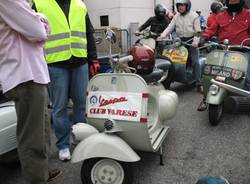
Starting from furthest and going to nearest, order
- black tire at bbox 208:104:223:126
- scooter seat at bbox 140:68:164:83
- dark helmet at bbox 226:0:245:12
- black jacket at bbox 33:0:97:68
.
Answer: dark helmet at bbox 226:0:245:12
black tire at bbox 208:104:223:126
scooter seat at bbox 140:68:164:83
black jacket at bbox 33:0:97:68

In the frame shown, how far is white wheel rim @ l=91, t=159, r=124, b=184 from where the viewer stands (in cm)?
294

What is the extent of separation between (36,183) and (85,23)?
166 centimetres

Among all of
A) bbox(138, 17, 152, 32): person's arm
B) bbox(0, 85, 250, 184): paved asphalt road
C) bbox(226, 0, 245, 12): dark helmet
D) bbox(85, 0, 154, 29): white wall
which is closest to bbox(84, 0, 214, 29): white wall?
bbox(85, 0, 154, 29): white wall

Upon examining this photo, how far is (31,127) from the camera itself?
2.59 metres

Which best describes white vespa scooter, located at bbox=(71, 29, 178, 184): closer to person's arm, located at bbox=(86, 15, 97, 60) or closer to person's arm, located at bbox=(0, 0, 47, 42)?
person's arm, located at bbox=(86, 15, 97, 60)

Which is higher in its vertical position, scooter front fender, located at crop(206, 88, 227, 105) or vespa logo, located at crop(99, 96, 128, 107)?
vespa logo, located at crop(99, 96, 128, 107)

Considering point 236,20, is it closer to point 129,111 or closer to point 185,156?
point 185,156

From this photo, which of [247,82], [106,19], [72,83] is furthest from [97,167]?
[106,19]

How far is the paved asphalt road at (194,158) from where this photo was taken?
3334mm

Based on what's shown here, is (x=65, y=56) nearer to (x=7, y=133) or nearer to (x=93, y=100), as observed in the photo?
(x=93, y=100)

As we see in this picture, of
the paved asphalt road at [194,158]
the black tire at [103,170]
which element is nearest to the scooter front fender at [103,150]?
the black tire at [103,170]

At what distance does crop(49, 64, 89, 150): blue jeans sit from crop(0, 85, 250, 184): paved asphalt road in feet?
1.07

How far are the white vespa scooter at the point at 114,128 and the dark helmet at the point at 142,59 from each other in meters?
0.25

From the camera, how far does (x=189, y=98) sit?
6262 millimetres
